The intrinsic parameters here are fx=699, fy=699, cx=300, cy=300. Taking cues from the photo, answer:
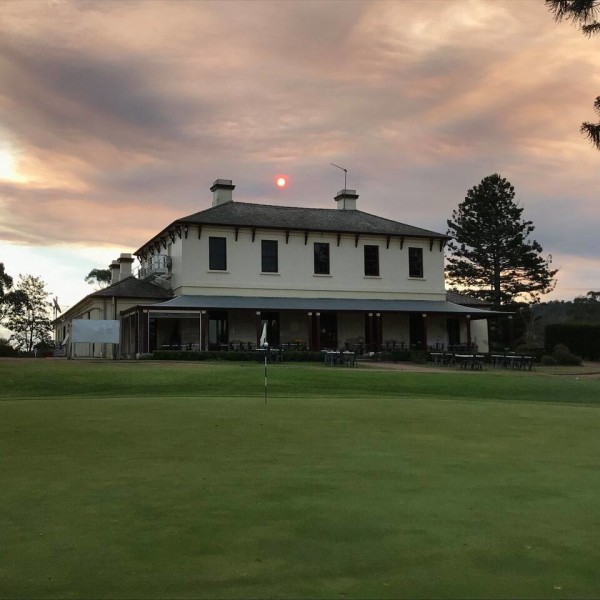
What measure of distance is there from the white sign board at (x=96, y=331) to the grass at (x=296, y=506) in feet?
70.5

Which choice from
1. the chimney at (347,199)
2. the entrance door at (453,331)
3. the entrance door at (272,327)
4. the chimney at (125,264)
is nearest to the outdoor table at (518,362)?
the entrance door at (453,331)

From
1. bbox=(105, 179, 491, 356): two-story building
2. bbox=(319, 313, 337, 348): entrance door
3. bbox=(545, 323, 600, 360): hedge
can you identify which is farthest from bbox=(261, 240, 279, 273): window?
bbox=(545, 323, 600, 360): hedge

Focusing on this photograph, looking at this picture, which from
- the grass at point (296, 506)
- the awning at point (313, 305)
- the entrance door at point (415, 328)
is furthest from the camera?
the entrance door at point (415, 328)

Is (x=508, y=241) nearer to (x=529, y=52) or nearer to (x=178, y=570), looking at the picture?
(x=529, y=52)

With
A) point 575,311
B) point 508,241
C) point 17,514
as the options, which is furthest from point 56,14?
point 575,311

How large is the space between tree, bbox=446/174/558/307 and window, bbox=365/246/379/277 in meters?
20.3

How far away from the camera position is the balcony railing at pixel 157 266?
39719 mm

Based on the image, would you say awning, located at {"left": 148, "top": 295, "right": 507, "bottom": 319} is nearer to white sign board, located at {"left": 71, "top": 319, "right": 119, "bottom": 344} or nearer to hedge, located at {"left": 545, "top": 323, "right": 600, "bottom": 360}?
white sign board, located at {"left": 71, "top": 319, "right": 119, "bottom": 344}

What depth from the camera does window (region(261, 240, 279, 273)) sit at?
1539 inches

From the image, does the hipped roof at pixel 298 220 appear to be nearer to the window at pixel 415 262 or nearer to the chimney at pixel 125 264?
the window at pixel 415 262

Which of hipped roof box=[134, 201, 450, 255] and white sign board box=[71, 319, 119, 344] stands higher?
hipped roof box=[134, 201, 450, 255]

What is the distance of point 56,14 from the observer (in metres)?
16.4

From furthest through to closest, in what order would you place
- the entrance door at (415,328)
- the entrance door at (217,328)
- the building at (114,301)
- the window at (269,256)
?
the entrance door at (415,328)
the window at (269,256)
the building at (114,301)
the entrance door at (217,328)

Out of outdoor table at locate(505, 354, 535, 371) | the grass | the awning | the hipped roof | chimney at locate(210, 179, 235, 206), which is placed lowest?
the grass
